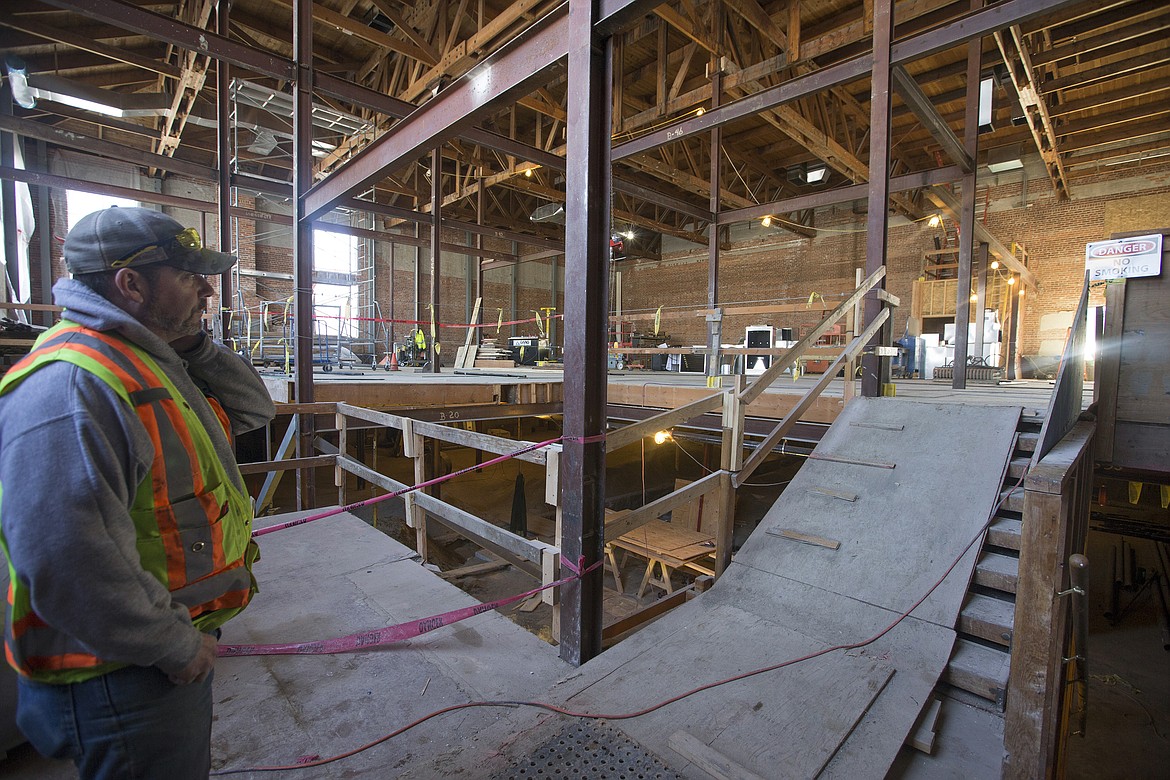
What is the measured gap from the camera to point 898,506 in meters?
3.62

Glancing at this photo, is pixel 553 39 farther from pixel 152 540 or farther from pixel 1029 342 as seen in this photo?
pixel 1029 342

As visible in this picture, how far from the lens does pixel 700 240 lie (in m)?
18.7

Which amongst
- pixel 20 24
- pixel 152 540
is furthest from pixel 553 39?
pixel 20 24

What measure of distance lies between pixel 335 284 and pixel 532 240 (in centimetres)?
841

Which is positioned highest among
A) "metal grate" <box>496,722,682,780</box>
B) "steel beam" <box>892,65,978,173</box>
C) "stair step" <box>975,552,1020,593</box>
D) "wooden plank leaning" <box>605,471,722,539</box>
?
"steel beam" <box>892,65,978,173</box>

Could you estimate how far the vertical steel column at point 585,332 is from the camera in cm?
254

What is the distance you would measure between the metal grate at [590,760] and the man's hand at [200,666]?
1133 millimetres

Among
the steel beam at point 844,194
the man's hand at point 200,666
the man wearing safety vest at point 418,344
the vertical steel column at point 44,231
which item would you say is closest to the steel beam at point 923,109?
the steel beam at point 844,194

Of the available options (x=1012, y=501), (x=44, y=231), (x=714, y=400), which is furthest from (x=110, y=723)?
(x=44, y=231)

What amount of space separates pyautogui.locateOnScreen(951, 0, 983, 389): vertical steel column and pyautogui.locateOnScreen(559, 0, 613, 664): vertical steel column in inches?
283

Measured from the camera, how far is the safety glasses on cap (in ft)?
4.16

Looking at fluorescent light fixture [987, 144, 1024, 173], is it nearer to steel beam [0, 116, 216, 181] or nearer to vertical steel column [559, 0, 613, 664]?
vertical steel column [559, 0, 613, 664]

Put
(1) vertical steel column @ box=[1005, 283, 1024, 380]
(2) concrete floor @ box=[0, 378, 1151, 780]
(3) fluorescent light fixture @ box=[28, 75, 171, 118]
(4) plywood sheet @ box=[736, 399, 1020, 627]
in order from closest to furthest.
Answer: (2) concrete floor @ box=[0, 378, 1151, 780], (4) plywood sheet @ box=[736, 399, 1020, 627], (3) fluorescent light fixture @ box=[28, 75, 171, 118], (1) vertical steel column @ box=[1005, 283, 1024, 380]

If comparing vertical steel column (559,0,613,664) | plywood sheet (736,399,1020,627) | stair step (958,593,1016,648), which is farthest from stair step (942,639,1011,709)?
vertical steel column (559,0,613,664)
